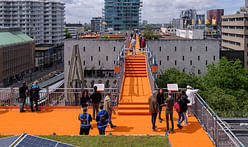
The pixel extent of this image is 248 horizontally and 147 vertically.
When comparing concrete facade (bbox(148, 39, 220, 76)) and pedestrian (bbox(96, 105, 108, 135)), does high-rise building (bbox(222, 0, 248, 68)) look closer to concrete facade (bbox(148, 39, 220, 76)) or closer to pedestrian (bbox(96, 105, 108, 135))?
concrete facade (bbox(148, 39, 220, 76))

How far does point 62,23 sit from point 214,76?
136 m

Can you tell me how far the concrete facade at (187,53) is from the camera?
72.0 m

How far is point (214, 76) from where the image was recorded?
5456 cm

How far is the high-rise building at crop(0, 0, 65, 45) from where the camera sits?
468ft

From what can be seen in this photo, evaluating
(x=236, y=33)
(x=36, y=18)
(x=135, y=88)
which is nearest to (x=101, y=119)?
(x=135, y=88)

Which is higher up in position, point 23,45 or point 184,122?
point 23,45

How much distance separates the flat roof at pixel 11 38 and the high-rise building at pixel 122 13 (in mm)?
64919

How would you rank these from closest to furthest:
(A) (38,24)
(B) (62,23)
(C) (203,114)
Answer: (C) (203,114)
(A) (38,24)
(B) (62,23)

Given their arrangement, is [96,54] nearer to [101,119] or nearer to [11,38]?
[11,38]

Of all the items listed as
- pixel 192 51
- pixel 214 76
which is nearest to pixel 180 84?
pixel 214 76

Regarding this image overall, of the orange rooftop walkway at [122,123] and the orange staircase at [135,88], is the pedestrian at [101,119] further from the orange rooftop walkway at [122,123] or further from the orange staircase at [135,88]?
the orange staircase at [135,88]

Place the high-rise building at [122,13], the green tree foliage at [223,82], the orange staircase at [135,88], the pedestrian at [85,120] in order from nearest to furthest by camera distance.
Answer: the pedestrian at [85,120] → the orange staircase at [135,88] → the green tree foliage at [223,82] → the high-rise building at [122,13]

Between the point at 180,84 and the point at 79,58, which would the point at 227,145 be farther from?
the point at 79,58

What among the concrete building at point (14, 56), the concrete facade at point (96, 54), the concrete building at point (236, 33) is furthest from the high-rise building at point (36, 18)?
the concrete building at point (236, 33)
